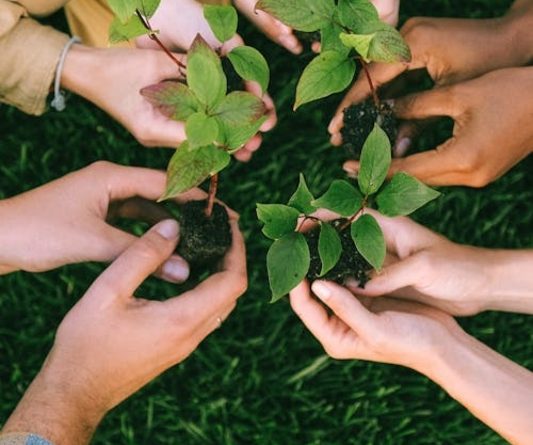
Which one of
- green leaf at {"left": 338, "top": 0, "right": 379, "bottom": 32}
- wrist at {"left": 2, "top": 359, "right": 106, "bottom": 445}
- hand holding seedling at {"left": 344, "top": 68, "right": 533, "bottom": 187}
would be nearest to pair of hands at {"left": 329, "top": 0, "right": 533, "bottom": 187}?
hand holding seedling at {"left": 344, "top": 68, "right": 533, "bottom": 187}

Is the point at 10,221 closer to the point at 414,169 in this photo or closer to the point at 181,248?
the point at 181,248

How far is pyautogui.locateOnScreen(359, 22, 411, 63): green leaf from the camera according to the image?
3.41 ft

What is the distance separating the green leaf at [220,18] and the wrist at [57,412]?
1.99ft

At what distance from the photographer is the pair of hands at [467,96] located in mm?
1362

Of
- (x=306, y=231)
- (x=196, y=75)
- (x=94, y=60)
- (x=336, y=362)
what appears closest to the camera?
(x=196, y=75)

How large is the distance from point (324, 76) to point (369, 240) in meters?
0.24

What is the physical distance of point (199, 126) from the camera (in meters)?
0.93

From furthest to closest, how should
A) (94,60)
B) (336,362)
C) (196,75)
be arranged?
(336,362) → (94,60) → (196,75)

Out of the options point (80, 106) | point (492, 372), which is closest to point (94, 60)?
point (80, 106)

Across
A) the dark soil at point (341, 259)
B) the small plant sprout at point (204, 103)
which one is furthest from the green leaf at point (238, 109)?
the dark soil at point (341, 259)

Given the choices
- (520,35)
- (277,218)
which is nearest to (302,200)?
(277,218)

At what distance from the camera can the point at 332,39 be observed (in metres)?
1.06

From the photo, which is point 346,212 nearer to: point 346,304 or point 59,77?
point 346,304

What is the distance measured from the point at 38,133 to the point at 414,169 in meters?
0.91
